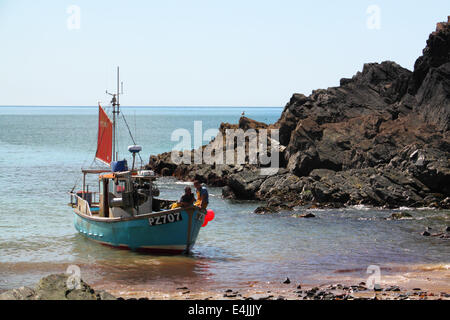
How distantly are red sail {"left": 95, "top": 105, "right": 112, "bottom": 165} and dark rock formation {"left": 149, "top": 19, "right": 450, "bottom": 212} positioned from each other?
11339mm

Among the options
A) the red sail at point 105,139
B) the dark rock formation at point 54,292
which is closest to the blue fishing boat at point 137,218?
the red sail at point 105,139

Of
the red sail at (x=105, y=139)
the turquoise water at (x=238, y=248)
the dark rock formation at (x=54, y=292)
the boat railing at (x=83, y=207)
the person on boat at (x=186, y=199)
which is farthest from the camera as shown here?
the red sail at (x=105, y=139)

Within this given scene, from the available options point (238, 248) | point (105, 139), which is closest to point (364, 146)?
point (238, 248)

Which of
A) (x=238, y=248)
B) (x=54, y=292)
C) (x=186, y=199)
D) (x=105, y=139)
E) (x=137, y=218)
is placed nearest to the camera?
(x=54, y=292)

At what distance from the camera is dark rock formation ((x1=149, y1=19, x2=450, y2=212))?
40.1m

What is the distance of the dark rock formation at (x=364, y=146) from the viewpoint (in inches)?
1577

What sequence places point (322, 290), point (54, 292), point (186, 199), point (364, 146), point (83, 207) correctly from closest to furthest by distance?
point (54, 292), point (322, 290), point (186, 199), point (83, 207), point (364, 146)

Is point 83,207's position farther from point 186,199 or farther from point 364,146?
point 364,146

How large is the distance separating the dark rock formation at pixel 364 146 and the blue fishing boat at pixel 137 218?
1257 cm

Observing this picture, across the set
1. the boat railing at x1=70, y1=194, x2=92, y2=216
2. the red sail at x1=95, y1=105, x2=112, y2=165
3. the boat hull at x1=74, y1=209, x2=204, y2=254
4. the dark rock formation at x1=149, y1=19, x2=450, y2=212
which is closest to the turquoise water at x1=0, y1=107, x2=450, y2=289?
the boat hull at x1=74, y1=209, x2=204, y2=254

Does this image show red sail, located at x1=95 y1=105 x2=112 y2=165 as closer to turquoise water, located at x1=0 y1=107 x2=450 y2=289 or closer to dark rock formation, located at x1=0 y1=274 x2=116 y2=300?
turquoise water, located at x1=0 y1=107 x2=450 y2=289

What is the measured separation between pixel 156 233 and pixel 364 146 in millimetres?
24514

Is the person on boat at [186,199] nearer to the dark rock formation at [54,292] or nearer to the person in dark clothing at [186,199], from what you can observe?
the person in dark clothing at [186,199]

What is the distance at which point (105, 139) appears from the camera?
3250cm
